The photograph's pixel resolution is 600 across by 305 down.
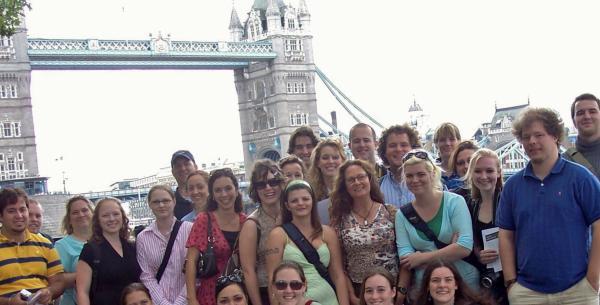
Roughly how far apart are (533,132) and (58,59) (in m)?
35.4

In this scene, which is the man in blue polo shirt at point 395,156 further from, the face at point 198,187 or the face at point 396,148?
the face at point 198,187

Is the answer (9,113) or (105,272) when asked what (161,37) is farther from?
(105,272)

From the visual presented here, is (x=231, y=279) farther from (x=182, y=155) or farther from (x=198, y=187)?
(x=182, y=155)

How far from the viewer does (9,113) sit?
116 feet

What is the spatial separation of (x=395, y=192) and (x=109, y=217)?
1365 mm

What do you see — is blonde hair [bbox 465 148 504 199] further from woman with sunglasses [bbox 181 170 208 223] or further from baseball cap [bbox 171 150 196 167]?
baseball cap [bbox 171 150 196 167]

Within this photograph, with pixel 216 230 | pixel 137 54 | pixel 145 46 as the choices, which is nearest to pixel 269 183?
pixel 216 230

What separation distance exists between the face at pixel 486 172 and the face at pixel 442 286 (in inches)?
17.6

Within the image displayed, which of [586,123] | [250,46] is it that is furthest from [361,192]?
[250,46]

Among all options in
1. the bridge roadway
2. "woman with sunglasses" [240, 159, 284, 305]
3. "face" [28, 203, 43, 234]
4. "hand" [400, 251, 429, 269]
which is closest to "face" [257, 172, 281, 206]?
"woman with sunglasses" [240, 159, 284, 305]

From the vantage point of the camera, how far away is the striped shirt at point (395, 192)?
13.3 feet

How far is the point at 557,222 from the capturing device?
10.3 feet

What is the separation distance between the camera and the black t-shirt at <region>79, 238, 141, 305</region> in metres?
3.86

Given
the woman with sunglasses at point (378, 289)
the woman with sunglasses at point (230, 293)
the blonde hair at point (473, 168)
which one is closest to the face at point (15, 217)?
the woman with sunglasses at point (230, 293)
